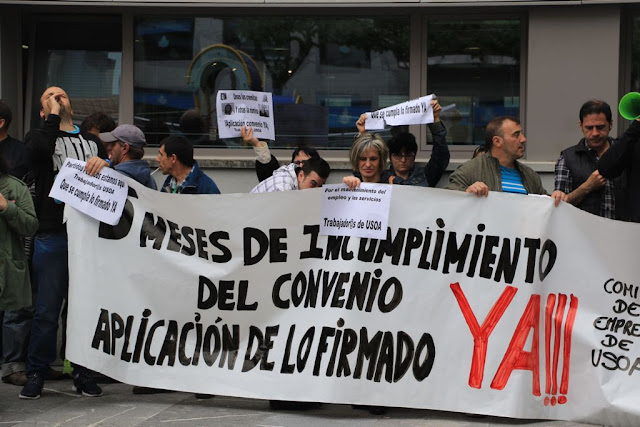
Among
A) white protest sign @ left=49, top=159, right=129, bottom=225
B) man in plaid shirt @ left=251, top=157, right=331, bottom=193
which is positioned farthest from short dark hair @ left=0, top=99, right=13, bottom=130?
man in plaid shirt @ left=251, top=157, right=331, bottom=193

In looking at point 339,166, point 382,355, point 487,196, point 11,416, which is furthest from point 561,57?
point 11,416

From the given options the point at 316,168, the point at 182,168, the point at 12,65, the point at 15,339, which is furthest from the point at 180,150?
the point at 12,65

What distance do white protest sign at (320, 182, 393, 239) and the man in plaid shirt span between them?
0.48 meters

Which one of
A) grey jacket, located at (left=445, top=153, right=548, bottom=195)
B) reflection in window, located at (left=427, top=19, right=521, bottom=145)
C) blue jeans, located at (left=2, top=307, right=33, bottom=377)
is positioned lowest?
blue jeans, located at (left=2, top=307, right=33, bottom=377)

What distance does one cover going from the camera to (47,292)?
23.9 feet

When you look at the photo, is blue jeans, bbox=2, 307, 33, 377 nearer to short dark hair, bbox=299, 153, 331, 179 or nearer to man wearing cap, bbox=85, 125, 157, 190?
man wearing cap, bbox=85, 125, 157, 190

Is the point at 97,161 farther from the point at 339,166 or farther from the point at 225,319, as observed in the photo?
the point at 339,166

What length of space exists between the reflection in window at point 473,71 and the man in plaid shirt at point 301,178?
2433 millimetres

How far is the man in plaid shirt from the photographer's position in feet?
23.7

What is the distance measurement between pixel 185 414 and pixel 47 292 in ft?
4.14

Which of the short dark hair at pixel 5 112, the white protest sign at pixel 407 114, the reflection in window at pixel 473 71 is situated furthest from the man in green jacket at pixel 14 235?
the reflection in window at pixel 473 71

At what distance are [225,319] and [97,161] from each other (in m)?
1.28

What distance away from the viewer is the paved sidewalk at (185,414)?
6.60 meters

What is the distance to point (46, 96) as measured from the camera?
24.1 ft
